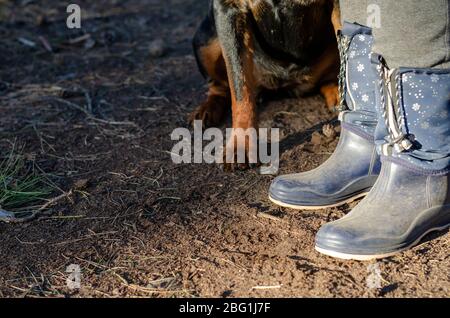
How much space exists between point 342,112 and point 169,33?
289 centimetres

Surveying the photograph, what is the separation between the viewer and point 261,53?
3432mm

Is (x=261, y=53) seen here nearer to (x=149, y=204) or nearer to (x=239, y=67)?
(x=239, y=67)

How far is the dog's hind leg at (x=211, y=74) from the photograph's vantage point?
3.60 m

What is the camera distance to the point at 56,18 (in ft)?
18.3

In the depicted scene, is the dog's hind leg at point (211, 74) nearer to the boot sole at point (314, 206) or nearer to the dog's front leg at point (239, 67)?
the dog's front leg at point (239, 67)

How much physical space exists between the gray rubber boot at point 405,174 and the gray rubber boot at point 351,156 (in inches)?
10.3

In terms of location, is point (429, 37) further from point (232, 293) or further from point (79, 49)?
point (79, 49)

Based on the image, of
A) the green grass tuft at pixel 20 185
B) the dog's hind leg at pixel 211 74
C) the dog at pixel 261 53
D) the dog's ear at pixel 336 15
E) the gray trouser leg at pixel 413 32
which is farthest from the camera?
the dog's hind leg at pixel 211 74

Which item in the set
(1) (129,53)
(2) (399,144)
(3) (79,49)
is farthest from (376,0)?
(3) (79,49)

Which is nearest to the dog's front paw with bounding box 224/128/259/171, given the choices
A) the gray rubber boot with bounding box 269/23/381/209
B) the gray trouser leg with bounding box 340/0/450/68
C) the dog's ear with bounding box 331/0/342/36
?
the gray rubber boot with bounding box 269/23/381/209

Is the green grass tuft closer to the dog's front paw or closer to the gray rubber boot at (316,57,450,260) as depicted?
the dog's front paw

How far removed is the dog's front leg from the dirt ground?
19 centimetres

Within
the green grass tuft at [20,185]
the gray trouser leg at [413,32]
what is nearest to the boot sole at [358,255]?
the gray trouser leg at [413,32]

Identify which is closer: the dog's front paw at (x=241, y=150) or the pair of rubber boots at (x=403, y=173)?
the pair of rubber boots at (x=403, y=173)
